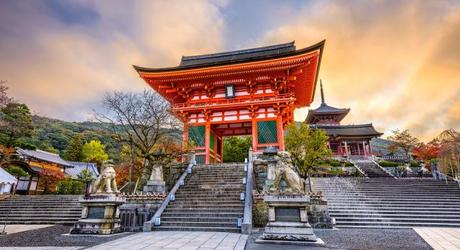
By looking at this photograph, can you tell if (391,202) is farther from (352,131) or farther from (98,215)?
(352,131)

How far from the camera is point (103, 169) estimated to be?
8438mm

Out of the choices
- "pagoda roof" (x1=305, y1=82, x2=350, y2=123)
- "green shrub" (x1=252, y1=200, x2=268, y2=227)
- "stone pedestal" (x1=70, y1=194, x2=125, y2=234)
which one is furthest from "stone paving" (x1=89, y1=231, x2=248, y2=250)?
"pagoda roof" (x1=305, y1=82, x2=350, y2=123)

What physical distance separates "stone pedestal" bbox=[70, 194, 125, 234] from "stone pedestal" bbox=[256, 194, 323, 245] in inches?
196

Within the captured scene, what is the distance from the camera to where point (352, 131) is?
34.4 m

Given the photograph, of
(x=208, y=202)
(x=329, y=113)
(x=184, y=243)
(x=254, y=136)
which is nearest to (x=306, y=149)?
(x=254, y=136)

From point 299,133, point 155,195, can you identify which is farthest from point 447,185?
point 155,195

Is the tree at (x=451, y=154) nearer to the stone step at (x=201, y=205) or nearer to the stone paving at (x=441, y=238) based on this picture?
the stone paving at (x=441, y=238)

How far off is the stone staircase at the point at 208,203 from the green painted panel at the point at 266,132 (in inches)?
139

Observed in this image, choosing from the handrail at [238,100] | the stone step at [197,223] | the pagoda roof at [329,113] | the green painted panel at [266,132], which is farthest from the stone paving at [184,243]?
the pagoda roof at [329,113]

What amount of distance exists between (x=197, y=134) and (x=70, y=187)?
43.3 ft

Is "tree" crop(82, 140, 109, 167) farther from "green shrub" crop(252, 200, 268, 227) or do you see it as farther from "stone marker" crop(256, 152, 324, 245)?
"stone marker" crop(256, 152, 324, 245)

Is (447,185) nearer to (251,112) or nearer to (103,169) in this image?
(251,112)

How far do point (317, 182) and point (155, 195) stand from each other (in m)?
10.0

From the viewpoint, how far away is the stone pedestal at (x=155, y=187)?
36.0ft
